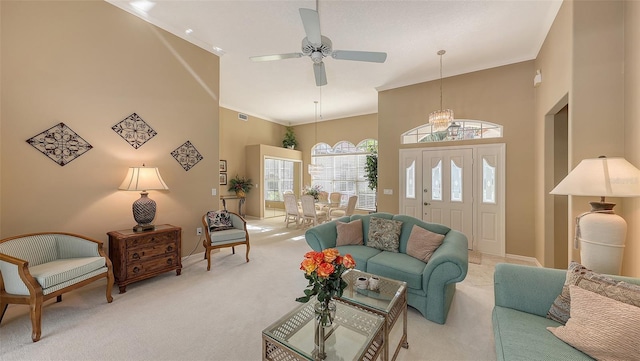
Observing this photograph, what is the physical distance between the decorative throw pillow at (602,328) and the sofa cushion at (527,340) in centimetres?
6

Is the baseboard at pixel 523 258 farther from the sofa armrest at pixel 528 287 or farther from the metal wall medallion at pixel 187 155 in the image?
the metal wall medallion at pixel 187 155

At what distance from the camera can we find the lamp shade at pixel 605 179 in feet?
5.77

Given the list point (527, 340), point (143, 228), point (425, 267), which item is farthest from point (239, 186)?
point (527, 340)

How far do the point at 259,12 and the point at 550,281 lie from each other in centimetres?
400

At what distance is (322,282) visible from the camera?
156cm

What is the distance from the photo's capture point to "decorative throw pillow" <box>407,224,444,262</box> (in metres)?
2.69

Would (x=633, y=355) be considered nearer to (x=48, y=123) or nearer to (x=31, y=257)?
(x=31, y=257)

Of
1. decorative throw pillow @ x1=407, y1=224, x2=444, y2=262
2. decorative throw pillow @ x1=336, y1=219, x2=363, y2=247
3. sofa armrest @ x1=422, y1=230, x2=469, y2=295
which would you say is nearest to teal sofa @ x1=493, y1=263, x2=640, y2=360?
sofa armrest @ x1=422, y1=230, x2=469, y2=295

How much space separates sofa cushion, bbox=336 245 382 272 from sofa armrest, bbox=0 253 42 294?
2.90 metres

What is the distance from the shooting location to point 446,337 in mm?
2072

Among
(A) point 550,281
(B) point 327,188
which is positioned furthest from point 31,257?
(B) point 327,188

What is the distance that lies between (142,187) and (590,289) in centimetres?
423

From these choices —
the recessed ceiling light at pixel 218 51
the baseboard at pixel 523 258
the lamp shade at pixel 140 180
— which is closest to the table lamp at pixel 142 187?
the lamp shade at pixel 140 180

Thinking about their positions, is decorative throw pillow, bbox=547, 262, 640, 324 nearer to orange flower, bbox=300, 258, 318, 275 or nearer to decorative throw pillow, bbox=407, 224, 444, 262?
decorative throw pillow, bbox=407, 224, 444, 262
